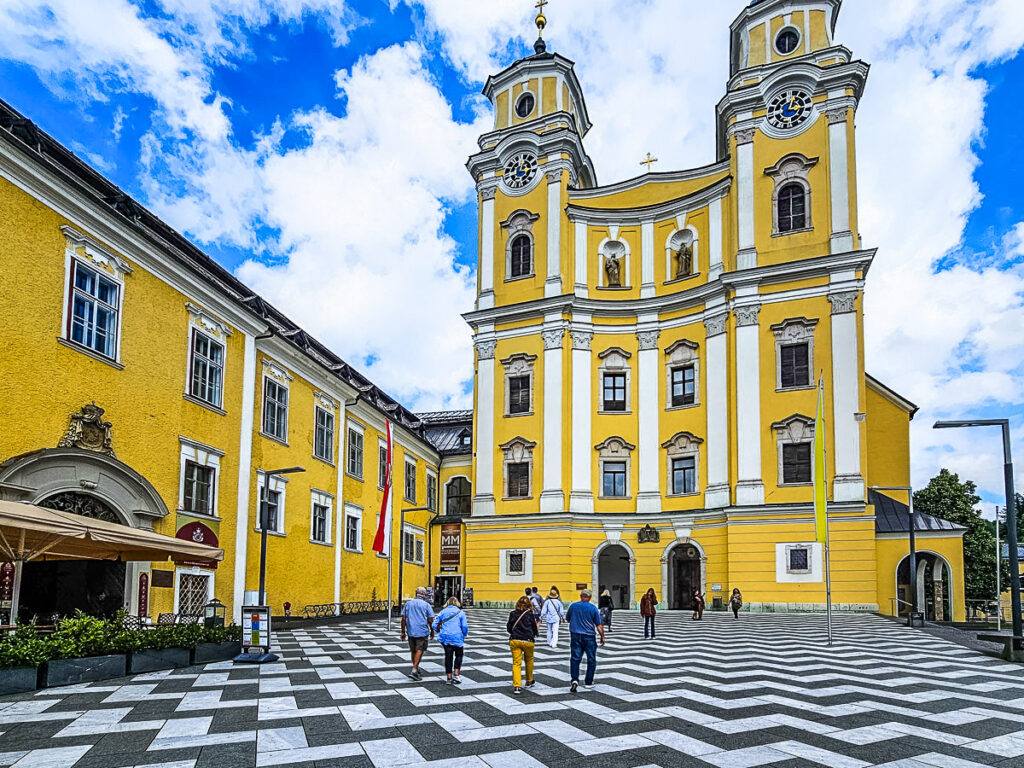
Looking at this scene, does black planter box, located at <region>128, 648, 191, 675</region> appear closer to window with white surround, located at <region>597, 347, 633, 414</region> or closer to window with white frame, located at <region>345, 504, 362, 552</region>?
window with white frame, located at <region>345, 504, 362, 552</region>

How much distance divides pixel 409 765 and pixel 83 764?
327 centimetres

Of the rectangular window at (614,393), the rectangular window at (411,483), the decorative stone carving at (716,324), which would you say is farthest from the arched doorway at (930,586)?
the rectangular window at (411,483)

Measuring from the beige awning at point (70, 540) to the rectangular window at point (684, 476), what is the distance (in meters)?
27.9

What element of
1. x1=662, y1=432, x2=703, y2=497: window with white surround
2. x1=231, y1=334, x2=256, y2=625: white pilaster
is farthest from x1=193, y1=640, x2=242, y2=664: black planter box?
x1=662, y1=432, x2=703, y2=497: window with white surround

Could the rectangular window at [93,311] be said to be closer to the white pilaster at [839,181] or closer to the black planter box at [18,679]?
the black planter box at [18,679]

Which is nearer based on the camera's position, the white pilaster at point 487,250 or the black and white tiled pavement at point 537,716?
the black and white tiled pavement at point 537,716

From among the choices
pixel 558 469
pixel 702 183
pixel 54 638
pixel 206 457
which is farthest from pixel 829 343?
pixel 54 638

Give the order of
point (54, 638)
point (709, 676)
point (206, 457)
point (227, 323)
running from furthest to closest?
1. point (227, 323)
2. point (206, 457)
3. point (709, 676)
4. point (54, 638)

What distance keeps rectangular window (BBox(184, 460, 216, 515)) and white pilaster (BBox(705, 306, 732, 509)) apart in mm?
24216

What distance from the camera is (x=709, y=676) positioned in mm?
14695

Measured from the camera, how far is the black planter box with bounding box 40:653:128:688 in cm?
1250

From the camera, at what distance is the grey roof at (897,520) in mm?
35281

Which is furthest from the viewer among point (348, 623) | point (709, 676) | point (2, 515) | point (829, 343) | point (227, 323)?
point (829, 343)

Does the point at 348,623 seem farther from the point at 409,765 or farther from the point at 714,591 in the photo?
the point at 409,765
